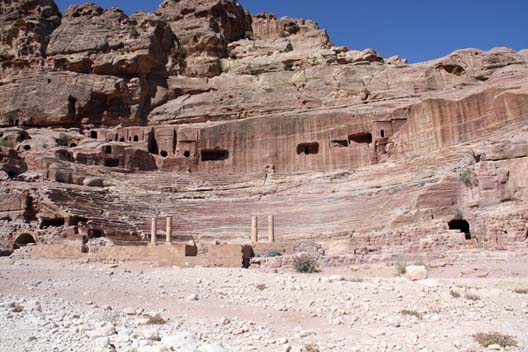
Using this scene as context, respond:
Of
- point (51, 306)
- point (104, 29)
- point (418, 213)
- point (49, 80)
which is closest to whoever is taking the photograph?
point (51, 306)

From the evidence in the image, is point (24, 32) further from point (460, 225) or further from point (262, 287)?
point (262, 287)

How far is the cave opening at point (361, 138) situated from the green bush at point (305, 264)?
63.8 feet

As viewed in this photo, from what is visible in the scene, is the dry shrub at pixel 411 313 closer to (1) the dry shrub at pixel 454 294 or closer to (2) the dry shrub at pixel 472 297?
(1) the dry shrub at pixel 454 294

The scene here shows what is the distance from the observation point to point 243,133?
3894cm

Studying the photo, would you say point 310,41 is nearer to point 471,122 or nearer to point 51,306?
point 471,122

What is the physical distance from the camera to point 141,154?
3869 centimetres

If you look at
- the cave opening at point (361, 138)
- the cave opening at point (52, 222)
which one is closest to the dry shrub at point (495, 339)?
the cave opening at point (52, 222)

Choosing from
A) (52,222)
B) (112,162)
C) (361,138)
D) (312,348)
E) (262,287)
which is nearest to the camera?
(312,348)

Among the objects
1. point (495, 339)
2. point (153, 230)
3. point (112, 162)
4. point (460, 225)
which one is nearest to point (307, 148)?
point (153, 230)

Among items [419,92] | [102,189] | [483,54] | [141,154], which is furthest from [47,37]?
[483,54]

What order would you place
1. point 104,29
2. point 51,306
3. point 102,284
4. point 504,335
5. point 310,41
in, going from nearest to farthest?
point 504,335, point 51,306, point 102,284, point 104,29, point 310,41

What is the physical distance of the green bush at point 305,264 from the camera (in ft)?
55.9

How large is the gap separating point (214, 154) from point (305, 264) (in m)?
24.0

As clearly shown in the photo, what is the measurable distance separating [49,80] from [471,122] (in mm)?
35172
